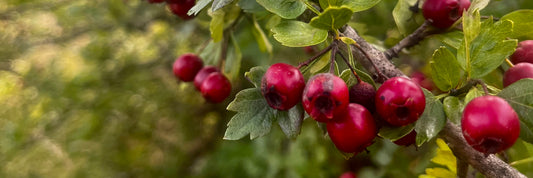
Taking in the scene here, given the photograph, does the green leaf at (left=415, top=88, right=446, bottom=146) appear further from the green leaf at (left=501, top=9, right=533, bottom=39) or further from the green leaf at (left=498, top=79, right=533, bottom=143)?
the green leaf at (left=501, top=9, right=533, bottom=39)

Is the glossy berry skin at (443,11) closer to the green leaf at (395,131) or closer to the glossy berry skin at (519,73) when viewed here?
the glossy berry skin at (519,73)

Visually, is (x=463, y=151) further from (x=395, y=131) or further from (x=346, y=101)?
(x=346, y=101)

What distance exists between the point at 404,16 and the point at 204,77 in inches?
25.6

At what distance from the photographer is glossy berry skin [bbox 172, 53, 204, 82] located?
59.7 inches

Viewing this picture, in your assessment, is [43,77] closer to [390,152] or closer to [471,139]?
[390,152]

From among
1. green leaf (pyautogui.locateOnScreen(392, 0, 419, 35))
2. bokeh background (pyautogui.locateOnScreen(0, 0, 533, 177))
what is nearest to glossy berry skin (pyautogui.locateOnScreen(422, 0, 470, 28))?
green leaf (pyautogui.locateOnScreen(392, 0, 419, 35))

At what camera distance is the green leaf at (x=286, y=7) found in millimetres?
825

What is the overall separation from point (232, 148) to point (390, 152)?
1046mm

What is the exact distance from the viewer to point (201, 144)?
3.66 metres

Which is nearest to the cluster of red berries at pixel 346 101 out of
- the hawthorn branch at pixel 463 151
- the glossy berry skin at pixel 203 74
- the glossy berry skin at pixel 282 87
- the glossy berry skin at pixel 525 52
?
the glossy berry skin at pixel 282 87

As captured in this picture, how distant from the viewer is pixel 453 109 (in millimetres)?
792

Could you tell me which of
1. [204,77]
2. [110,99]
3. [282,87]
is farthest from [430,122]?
[110,99]

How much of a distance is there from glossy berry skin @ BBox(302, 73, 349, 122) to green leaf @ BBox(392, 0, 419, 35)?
1.66 feet

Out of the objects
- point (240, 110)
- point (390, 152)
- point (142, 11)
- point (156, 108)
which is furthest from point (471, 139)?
point (156, 108)
